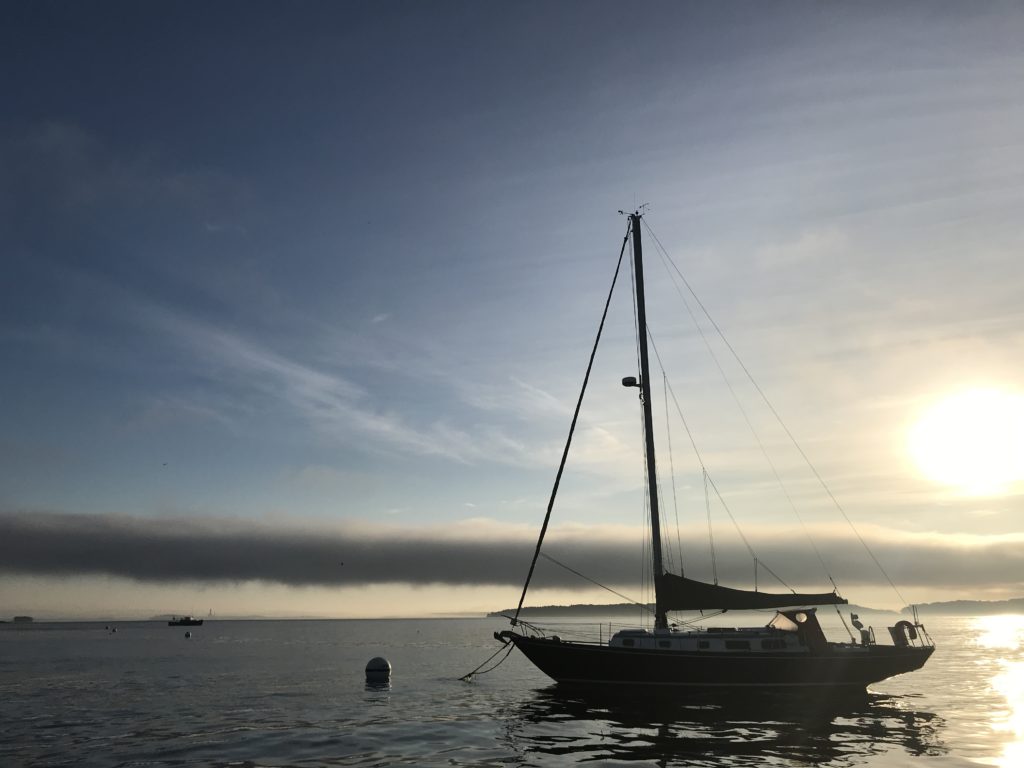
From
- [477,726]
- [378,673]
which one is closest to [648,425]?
[477,726]

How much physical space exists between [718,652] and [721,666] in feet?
2.33

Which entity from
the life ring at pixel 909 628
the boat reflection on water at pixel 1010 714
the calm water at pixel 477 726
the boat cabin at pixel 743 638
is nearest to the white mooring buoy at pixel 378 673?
the calm water at pixel 477 726

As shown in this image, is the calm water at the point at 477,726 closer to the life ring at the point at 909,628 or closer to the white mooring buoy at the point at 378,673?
the white mooring buoy at the point at 378,673

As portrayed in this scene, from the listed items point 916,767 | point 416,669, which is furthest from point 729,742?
point 416,669

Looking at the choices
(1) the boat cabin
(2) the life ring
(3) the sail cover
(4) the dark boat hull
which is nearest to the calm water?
(4) the dark boat hull

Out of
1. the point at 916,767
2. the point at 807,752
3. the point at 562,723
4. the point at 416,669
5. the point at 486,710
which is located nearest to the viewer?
the point at 916,767

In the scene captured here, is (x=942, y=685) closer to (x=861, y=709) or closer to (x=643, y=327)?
(x=861, y=709)

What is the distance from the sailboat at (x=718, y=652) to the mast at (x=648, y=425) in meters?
0.07

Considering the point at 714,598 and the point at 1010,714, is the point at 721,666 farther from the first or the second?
the point at 1010,714

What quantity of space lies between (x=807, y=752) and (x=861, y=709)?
1414 cm

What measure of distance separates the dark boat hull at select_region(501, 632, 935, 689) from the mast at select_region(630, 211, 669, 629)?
7.91 ft

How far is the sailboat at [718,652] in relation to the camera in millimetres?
35219

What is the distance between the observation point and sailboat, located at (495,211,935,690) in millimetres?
35219

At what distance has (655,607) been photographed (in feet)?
120
